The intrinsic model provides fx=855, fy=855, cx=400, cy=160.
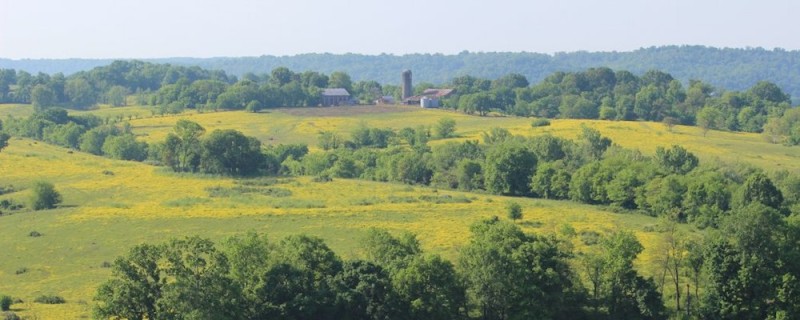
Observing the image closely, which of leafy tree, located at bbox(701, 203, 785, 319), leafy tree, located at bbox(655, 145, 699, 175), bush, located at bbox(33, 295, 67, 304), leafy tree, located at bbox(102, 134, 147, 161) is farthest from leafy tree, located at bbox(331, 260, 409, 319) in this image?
leafy tree, located at bbox(102, 134, 147, 161)

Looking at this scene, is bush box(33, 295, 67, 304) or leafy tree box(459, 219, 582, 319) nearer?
leafy tree box(459, 219, 582, 319)

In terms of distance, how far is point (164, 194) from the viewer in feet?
300

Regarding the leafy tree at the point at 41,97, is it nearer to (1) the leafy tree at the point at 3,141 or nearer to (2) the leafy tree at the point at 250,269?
(1) the leafy tree at the point at 3,141

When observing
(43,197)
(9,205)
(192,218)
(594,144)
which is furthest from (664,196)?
(9,205)

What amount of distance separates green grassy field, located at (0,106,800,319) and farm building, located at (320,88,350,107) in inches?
2806

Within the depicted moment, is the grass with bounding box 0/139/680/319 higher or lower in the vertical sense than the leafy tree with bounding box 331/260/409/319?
lower

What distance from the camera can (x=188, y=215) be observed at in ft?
262

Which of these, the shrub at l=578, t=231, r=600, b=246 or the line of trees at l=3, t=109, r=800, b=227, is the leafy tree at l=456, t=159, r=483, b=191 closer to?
the line of trees at l=3, t=109, r=800, b=227

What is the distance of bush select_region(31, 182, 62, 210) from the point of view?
8431 cm

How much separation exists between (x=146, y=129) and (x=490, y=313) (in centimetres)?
10945

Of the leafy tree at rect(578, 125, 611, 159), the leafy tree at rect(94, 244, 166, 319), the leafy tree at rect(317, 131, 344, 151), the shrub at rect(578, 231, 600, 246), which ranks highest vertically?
the leafy tree at rect(94, 244, 166, 319)

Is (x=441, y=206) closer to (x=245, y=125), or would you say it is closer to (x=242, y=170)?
(x=242, y=170)

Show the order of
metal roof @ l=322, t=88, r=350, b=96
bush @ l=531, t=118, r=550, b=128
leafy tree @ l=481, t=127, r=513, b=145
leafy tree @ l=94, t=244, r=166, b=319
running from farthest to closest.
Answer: metal roof @ l=322, t=88, r=350, b=96
bush @ l=531, t=118, r=550, b=128
leafy tree @ l=481, t=127, r=513, b=145
leafy tree @ l=94, t=244, r=166, b=319

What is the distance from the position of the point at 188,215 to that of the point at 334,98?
110 meters
